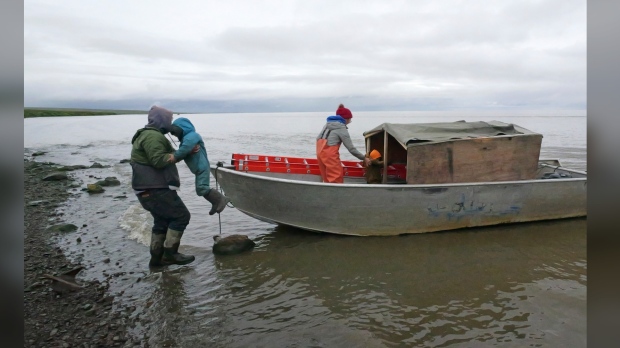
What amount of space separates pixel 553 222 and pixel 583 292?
A: 314cm

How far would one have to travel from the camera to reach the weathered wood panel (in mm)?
6930

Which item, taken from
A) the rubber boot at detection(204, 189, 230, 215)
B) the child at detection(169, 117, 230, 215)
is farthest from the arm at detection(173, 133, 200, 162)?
the rubber boot at detection(204, 189, 230, 215)

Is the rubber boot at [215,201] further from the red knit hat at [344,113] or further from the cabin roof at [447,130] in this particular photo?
the cabin roof at [447,130]

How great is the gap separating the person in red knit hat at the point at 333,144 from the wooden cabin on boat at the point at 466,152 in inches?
37.8

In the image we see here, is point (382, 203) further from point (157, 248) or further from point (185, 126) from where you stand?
point (157, 248)

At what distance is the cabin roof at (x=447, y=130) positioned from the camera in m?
7.22

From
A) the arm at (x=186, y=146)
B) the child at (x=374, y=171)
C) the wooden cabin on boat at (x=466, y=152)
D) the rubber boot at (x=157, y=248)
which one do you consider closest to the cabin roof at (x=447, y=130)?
the wooden cabin on boat at (x=466, y=152)

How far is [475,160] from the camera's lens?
7180 millimetres

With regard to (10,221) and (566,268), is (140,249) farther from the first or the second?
(566,268)

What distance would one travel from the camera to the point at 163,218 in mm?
5766

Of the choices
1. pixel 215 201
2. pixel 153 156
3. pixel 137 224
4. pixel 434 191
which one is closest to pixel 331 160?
pixel 434 191

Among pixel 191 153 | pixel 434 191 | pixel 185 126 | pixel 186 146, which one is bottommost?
pixel 434 191

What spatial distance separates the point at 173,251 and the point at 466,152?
533 cm

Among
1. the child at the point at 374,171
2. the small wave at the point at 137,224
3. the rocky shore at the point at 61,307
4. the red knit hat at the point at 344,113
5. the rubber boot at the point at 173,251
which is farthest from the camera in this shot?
the child at the point at 374,171
